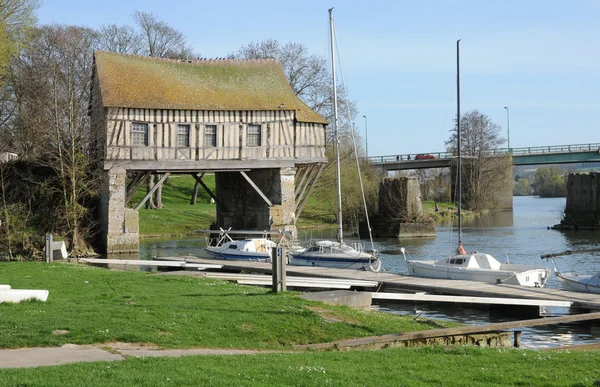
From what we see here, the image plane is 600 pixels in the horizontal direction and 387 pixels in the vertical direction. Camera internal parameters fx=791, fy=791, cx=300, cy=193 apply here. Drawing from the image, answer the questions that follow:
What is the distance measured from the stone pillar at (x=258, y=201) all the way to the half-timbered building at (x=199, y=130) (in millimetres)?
67

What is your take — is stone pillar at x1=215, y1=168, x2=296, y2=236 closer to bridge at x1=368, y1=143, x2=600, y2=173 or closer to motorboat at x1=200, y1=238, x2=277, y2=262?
motorboat at x1=200, y1=238, x2=277, y2=262

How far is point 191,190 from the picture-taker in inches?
3164

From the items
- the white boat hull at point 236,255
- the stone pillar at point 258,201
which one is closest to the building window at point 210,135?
the stone pillar at point 258,201

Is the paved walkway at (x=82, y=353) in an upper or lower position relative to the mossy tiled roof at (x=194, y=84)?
lower

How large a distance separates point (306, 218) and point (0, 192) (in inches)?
1254

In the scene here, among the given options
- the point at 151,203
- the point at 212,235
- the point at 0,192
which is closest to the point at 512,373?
the point at 0,192

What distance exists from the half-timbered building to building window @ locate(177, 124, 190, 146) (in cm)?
6

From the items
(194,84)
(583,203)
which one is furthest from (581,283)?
(583,203)

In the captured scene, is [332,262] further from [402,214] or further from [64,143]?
[402,214]

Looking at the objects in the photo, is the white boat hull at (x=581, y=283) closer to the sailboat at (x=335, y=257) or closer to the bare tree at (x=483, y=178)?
the sailboat at (x=335, y=257)

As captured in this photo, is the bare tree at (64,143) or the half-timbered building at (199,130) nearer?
the bare tree at (64,143)

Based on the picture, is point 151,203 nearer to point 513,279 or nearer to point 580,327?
point 513,279

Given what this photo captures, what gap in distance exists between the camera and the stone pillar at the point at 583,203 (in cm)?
6794

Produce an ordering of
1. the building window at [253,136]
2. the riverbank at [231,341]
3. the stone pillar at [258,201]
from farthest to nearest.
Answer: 1. the stone pillar at [258,201]
2. the building window at [253,136]
3. the riverbank at [231,341]
